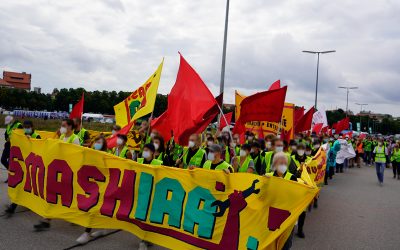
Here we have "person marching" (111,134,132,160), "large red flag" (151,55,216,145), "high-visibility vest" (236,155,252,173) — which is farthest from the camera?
"large red flag" (151,55,216,145)

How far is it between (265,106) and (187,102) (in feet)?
5.73

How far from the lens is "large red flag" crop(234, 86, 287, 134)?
749 cm

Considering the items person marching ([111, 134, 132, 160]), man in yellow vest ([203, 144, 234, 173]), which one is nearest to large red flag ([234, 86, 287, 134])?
man in yellow vest ([203, 144, 234, 173])

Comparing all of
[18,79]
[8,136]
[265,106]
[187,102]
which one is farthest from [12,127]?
[18,79]

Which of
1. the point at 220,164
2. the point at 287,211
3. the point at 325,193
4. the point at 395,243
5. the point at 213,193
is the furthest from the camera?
the point at 325,193

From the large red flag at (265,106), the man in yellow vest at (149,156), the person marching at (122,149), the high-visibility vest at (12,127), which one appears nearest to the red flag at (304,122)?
the large red flag at (265,106)

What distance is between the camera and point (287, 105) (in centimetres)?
1200

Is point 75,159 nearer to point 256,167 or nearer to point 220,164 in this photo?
point 220,164

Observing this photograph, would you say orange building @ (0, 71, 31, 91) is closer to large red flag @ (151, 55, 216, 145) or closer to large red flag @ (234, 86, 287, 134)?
large red flag @ (151, 55, 216, 145)

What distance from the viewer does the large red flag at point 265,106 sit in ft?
24.6

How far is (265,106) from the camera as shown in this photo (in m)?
7.65

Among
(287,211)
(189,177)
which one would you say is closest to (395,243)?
(287,211)

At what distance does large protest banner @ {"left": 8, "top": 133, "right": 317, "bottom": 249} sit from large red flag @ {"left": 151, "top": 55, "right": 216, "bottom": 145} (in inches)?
68.7

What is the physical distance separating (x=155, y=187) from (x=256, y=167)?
2.52 m
